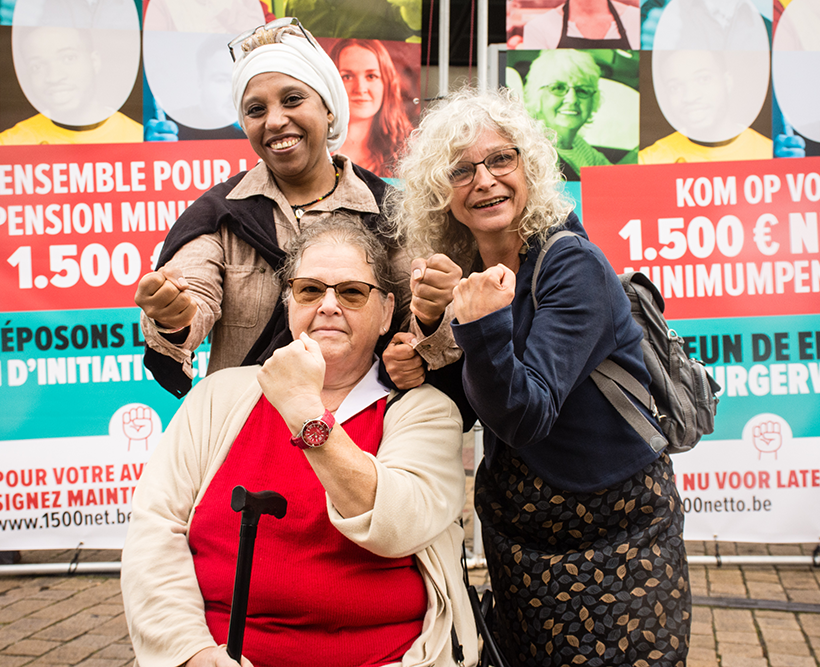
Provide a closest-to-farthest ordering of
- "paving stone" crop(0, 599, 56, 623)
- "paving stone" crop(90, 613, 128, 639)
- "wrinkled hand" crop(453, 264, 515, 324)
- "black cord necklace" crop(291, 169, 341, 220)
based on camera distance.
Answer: "wrinkled hand" crop(453, 264, 515, 324), "black cord necklace" crop(291, 169, 341, 220), "paving stone" crop(90, 613, 128, 639), "paving stone" crop(0, 599, 56, 623)

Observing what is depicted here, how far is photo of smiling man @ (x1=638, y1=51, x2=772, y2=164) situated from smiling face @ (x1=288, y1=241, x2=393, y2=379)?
260 centimetres

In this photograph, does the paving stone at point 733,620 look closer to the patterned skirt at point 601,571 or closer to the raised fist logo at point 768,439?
the raised fist logo at point 768,439

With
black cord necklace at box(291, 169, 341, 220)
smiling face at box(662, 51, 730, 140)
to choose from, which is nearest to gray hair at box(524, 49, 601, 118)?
smiling face at box(662, 51, 730, 140)

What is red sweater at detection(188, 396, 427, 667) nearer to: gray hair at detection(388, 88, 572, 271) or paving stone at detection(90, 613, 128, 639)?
gray hair at detection(388, 88, 572, 271)

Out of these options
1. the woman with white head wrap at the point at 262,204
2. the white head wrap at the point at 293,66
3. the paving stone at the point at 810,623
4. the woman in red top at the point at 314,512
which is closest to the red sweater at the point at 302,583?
the woman in red top at the point at 314,512

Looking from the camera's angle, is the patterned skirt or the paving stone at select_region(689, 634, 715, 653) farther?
the paving stone at select_region(689, 634, 715, 653)

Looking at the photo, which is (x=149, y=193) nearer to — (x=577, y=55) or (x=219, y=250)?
(x=219, y=250)

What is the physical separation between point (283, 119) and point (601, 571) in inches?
60.2

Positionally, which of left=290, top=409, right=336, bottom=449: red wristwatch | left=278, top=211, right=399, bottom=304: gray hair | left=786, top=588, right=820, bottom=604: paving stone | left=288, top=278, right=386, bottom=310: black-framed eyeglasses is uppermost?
left=278, top=211, right=399, bottom=304: gray hair

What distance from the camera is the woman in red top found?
61.9 inches

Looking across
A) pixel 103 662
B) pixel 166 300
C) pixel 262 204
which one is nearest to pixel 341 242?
pixel 262 204

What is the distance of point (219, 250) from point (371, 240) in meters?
0.45

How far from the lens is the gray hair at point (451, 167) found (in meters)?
1.82

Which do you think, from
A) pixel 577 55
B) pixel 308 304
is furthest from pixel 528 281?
pixel 577 55
